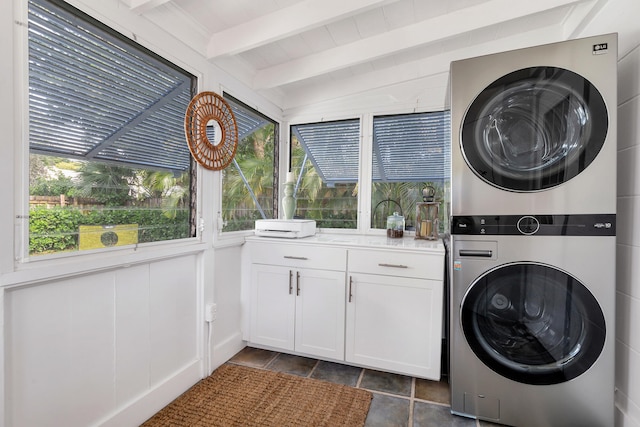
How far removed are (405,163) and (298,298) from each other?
1.40m

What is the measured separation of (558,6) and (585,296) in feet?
5.03

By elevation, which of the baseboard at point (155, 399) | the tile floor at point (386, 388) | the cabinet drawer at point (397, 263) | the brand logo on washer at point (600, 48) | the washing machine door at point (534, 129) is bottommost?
the tile floor at point (386, 388)

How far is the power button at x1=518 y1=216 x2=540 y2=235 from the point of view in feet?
4.64

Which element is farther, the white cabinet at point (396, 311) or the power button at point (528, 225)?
the white cabinet at point (396, 311)

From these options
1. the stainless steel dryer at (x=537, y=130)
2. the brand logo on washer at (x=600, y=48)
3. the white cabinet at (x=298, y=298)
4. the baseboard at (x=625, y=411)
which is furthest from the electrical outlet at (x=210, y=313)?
the brand logo on washer at (x=600, y=48)

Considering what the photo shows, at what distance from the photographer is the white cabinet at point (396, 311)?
5.82 ft

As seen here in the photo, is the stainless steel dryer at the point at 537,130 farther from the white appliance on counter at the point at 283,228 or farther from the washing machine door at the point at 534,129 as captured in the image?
the white appliance on counter at the point at 283,228

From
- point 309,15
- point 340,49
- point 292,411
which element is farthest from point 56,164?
point 340,49

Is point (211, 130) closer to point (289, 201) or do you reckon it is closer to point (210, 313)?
point (289, 201)

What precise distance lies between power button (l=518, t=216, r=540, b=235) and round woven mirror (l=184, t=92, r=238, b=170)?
5.74ft

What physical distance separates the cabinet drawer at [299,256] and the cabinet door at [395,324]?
0.53ft

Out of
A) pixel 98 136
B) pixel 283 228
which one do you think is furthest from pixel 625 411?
pixel 98 136

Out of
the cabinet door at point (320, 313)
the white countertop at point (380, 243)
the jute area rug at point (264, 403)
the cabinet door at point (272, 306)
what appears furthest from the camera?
the cabinet door at point (272, 306)

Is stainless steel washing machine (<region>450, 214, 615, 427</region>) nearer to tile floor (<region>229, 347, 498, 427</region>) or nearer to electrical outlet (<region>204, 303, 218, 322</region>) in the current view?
tile floor (<region>229, 347, 498, 427</region>)
